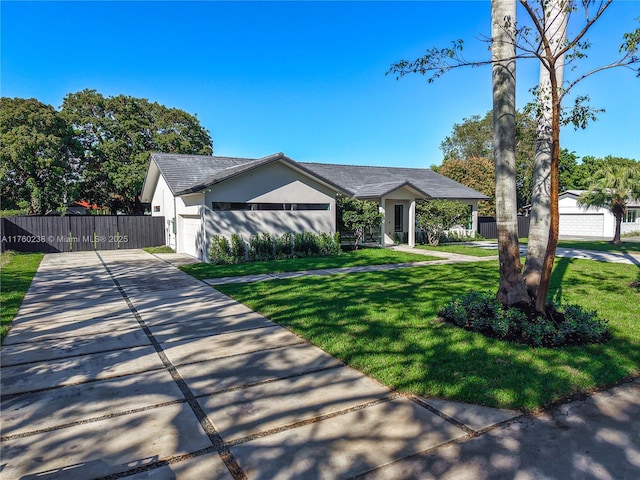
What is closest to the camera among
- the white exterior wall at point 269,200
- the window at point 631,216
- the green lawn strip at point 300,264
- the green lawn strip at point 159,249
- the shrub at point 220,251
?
the green lawn strip at point 300,264

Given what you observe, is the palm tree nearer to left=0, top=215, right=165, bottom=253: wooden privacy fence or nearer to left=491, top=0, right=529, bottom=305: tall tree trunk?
left=491, top=0, right=529, bottom=305: tall tree trunk

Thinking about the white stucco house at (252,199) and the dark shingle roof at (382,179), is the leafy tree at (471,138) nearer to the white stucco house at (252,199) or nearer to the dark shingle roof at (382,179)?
the dark shingle roof at (382,179)

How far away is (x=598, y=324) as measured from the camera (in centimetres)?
508

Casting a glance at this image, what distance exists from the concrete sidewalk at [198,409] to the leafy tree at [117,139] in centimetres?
2488

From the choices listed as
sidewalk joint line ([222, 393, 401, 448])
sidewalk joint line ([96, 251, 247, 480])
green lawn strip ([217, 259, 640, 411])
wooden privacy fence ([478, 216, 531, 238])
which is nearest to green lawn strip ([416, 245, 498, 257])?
green lawn strip ([217, 259, 640, 411])

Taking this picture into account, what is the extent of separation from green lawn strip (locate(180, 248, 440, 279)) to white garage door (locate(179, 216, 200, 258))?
200 centimetres

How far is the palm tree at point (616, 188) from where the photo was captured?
1794 cm

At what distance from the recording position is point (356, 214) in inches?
649

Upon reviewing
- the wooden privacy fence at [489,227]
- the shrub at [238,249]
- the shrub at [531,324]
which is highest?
→ the wooden privacy fence at [489,227]

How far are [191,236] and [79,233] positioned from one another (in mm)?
6707

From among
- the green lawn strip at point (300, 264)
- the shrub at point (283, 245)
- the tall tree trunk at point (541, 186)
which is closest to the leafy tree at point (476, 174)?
the green lawn strip at point (300, 264)

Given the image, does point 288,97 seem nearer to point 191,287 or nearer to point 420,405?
point 191,287

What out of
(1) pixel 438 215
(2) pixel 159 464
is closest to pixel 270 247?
(1) pixel 438 215

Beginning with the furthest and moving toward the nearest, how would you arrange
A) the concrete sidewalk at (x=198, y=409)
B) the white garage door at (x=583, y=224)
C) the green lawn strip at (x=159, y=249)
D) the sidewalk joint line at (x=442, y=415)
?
the white garage door at (x=583, y=224) < the green lawn strip at (x=159, y=249) < the sidewalk joint line at (x=442, y=415) < the concrete sidewalk at (x=198, y=409)
